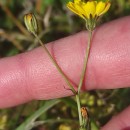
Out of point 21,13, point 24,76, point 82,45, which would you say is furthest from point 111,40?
point 21,13

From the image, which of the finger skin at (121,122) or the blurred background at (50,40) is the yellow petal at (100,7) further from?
the blurred background at (50,40)

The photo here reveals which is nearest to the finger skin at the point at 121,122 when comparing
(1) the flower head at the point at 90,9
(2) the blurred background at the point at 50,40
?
(2) the blurred background at the point at 50,40

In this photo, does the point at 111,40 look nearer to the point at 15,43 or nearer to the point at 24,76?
the point at 24,76

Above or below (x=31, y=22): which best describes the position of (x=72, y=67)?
below

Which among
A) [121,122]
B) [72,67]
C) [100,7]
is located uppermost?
[100,7]

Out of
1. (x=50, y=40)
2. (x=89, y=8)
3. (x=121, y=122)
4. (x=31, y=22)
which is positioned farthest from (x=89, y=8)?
(x=50, y=40)

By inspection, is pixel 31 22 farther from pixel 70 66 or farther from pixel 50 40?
pixel 50 40

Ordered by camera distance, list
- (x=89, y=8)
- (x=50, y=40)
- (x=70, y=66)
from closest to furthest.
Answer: (x=89, y=8), (x=70, y=66), (x=50, y=40)
